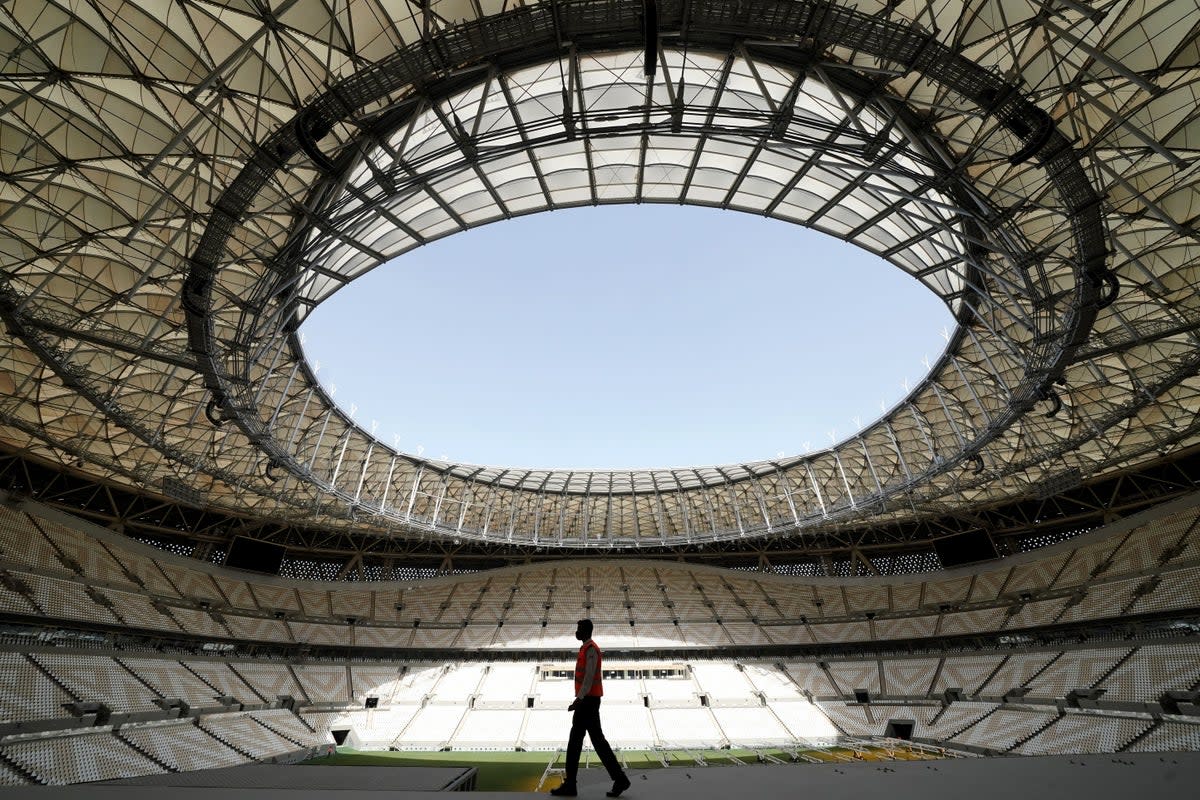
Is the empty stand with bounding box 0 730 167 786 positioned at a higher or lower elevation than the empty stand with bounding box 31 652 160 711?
lower

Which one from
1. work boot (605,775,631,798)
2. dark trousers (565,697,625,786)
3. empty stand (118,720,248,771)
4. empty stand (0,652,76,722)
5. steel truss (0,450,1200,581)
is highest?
steel truss (0,450,1200,581)

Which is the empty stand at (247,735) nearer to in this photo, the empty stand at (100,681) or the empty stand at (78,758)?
the empty stand at (100,681)

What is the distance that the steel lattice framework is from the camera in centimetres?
1293

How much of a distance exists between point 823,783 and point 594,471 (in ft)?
114

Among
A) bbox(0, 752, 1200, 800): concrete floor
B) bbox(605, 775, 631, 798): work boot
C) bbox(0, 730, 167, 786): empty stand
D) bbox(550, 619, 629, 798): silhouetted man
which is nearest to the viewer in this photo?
bbox(0, 752, 1200, 800): concrete floor

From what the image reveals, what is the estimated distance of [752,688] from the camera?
41.8 metres

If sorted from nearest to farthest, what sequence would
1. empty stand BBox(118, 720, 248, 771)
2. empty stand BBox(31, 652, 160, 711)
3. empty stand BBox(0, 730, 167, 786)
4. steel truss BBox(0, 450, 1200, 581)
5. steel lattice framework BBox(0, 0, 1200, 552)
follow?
1. steel lattice framework BBox(0, 0, 1200, 552)
2. empty stand BBox(0, 730, 167, 786)
3. empty stand BBox(118, 720, 248, 771)
4. empty stand BBox(31, 652, 160, 711)
5. steel truss BBox(0, 450, 1200, 581)

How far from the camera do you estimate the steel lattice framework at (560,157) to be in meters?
12.9

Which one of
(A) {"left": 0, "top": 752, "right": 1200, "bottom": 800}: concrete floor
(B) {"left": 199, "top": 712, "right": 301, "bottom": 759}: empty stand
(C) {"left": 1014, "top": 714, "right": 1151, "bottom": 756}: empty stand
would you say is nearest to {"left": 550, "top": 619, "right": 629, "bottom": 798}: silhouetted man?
(A) {"left": 0, "top": 752, "right": 1200, "bottom": 800}: concrete floor

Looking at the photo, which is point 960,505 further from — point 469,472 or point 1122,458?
point 469,472

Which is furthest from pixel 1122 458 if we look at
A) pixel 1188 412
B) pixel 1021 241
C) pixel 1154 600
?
pixel 1021 241

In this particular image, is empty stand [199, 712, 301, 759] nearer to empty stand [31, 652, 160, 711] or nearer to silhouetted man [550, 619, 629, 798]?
empty stand [31, 652, 160, 711]

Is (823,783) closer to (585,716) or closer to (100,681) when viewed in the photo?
(585,716)

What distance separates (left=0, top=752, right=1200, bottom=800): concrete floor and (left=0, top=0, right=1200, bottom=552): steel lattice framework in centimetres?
1135
